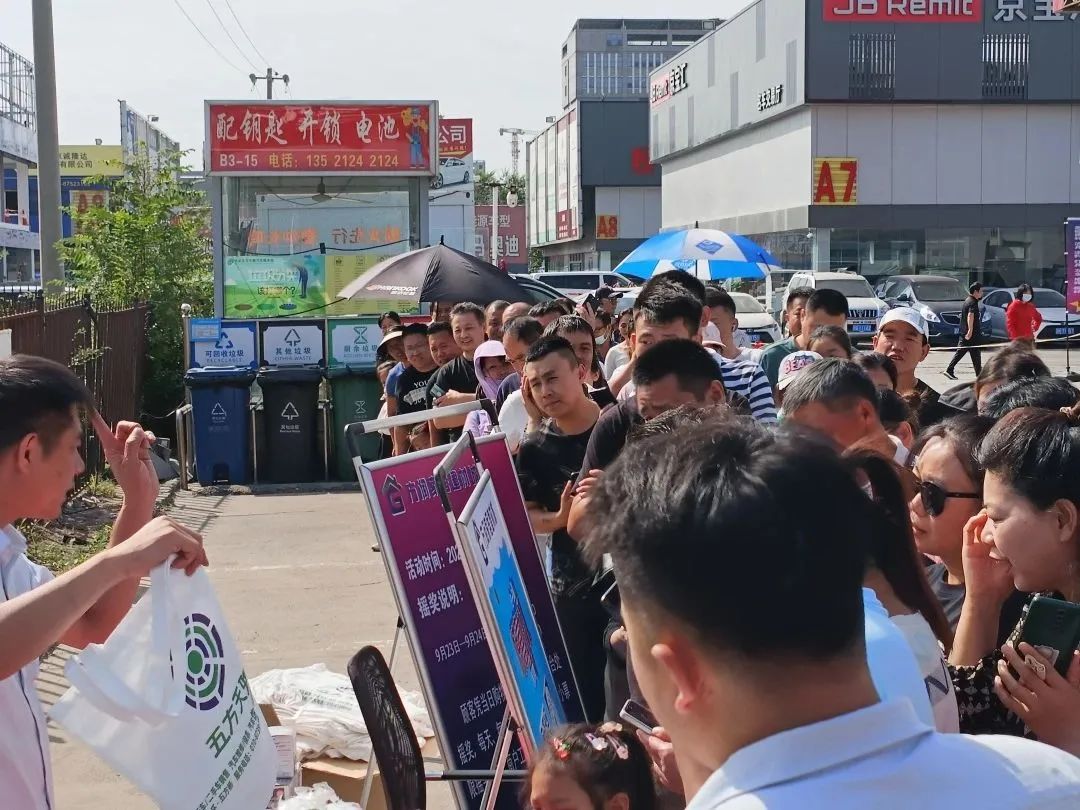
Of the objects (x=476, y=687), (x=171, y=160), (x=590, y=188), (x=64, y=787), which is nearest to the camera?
(x=476, y=687)

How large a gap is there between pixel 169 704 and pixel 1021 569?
1665mm

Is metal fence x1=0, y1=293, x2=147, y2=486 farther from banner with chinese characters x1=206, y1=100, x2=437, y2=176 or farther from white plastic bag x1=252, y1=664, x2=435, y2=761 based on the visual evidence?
white plastic bag x1=252, y1=664, x2=435, y2=761

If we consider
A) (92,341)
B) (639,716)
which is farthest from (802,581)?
(92,341)

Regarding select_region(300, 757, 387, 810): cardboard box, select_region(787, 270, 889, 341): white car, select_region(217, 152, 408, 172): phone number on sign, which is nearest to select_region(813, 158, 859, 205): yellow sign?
select_region(787, 270, 889, 341): white car

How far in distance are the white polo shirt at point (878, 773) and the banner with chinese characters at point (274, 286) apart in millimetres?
14535

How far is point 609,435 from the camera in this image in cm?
448

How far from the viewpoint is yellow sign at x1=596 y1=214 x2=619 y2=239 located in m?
66.2

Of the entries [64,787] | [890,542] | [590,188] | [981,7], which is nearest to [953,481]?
[890,542]

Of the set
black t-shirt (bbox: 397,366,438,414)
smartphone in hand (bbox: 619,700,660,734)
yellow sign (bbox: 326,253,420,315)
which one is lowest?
smartphone in hand (bbox: 619,700,660,734)

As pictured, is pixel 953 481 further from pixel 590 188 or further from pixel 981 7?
pixel 590 188

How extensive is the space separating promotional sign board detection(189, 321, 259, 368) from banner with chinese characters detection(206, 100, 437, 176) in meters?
2.99

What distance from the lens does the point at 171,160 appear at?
1777 centimetres

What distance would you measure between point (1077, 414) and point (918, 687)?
1.62 m

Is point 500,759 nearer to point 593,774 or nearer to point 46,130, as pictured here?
Answer: point 593,774
